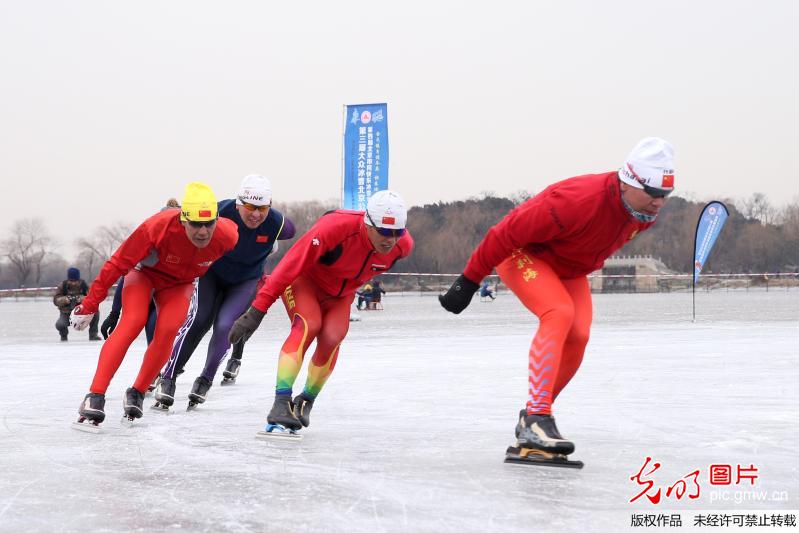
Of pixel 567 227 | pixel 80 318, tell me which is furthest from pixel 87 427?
pixel 567 227

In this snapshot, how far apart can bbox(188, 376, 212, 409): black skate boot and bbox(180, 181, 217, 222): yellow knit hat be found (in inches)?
62.7

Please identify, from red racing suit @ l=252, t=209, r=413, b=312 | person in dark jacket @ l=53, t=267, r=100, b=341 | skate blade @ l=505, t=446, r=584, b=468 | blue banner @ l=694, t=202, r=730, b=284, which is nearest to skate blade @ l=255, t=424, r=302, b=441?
red racing suit @ l=252, t=209, r=413, b=312

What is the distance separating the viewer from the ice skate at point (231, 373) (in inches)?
361

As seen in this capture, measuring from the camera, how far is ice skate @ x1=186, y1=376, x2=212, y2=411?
24.2 ft

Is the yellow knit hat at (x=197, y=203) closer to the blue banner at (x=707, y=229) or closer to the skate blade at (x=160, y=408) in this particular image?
the skate blade at (x=160, y=408)

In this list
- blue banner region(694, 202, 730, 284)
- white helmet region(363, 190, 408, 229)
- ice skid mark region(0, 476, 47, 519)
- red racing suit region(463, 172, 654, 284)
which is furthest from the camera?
blue banner region(694, 202, 730, 284)

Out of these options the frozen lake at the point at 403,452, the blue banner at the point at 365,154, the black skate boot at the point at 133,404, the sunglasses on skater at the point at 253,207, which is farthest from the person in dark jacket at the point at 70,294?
the black skate boot at the point at 133,404

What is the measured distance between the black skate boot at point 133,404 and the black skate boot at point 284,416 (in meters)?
1.15

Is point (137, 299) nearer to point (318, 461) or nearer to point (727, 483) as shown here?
point (318, 461)

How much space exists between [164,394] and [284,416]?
1730 mm

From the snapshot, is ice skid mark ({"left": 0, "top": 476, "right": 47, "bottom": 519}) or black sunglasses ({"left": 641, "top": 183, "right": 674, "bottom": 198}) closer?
ice skid mark ({"left": 0, "top": 476, "right": 47, "bottom": 519})

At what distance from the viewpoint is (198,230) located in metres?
6.33

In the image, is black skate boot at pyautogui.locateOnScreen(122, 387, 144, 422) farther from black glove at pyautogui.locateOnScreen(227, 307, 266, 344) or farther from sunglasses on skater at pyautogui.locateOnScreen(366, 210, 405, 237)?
sunglasses on skater at pyautogui.locateOnScreen(366, 210, 405, 237)

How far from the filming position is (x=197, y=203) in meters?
6.27
